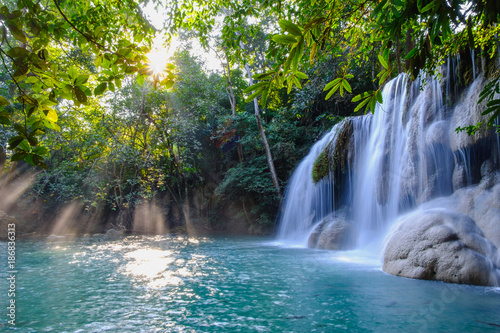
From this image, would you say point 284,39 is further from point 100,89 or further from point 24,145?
point 24,145

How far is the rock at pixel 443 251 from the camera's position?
5.05 meters

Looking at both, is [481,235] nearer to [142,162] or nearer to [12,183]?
[142,162]

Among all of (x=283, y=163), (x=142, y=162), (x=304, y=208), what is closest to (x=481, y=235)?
(x=304, y=208)

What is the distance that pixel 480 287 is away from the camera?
15.7 ft

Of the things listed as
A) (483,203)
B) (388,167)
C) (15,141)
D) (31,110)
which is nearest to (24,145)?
(15,141)

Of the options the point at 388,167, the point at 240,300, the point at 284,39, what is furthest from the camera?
the point at 388,167

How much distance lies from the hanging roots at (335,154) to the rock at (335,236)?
2.16m

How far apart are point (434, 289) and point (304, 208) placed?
28.8 feet

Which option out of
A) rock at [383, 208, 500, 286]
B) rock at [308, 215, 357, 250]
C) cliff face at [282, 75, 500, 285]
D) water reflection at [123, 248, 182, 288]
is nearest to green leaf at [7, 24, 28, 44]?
water reflection at [123, 248, 182, 288]

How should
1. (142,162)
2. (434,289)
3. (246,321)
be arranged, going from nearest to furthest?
(246,321)
(434,289)
(142,162)

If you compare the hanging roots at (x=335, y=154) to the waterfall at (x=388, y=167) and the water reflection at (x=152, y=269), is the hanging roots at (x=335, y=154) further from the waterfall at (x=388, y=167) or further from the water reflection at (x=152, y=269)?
the water reflection at (x=152, y=269)

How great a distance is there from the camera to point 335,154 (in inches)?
468

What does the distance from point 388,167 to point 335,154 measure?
267cm

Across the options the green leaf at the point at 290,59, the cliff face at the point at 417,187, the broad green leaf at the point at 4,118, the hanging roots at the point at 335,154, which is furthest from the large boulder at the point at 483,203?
the broad green leaf at the point at 4,118
